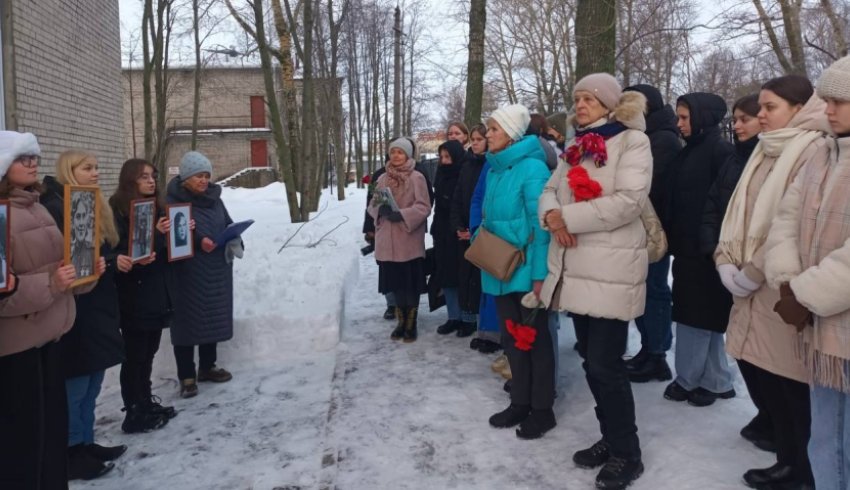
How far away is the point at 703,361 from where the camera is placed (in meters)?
4.04

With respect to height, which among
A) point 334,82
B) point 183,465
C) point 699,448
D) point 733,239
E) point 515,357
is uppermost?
point 334,82

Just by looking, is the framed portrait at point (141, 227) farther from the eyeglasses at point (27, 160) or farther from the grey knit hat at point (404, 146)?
the grey knit hat at point (404, 146)

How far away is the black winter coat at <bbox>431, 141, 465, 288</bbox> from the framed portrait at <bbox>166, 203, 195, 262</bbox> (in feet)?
8.00

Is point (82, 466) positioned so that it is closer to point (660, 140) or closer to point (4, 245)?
point (4, 245)

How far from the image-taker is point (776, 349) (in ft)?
9.46

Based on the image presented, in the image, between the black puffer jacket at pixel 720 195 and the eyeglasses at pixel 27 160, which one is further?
the black puffer jacket at pixel 720 195

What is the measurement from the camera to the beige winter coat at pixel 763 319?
2.82 metres

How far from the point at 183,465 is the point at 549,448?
7.31 feet

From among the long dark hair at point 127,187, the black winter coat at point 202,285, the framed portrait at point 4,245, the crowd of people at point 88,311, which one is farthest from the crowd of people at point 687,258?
the framed portrait at point 4,245

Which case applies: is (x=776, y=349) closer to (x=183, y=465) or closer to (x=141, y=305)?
(x=183, y=465)

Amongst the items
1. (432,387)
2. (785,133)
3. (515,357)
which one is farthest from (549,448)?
(785,133)

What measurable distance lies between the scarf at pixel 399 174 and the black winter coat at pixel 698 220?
2738mm

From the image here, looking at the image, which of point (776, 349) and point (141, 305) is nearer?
point (776, 349)

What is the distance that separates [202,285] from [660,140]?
3634mm
